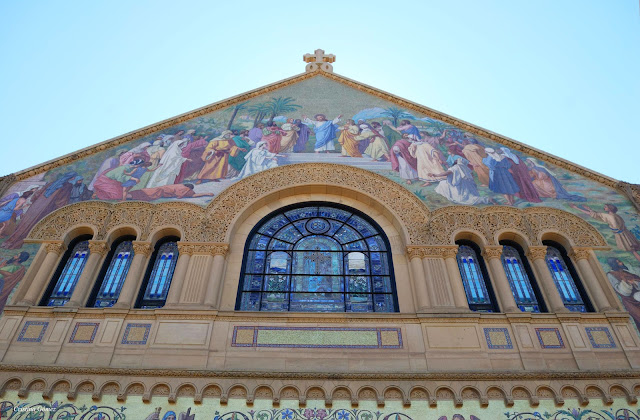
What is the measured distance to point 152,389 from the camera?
7.91 meters

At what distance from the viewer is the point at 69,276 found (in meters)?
9.99

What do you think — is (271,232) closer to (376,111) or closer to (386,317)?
(386,317)

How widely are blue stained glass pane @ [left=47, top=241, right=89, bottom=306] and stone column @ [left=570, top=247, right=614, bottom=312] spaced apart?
900cm

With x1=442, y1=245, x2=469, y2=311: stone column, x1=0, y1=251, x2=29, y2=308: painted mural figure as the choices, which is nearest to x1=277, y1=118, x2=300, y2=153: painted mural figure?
x1=442, y1=245, x2=469, y2=311: stone column

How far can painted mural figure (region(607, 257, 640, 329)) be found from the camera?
930cm

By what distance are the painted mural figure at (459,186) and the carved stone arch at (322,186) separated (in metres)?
0.75

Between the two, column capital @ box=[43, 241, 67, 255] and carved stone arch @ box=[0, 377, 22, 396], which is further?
column capital @ box=[43, 241, 67, 255]

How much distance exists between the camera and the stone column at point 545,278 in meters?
9.39

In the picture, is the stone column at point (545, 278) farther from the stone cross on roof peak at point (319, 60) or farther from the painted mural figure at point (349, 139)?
the stone cross on roof peak at point (319, 60)

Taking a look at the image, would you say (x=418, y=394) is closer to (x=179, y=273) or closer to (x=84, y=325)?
(x=179, y=273)

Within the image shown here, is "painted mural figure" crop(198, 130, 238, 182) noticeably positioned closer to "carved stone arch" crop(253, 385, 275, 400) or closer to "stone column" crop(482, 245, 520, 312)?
"carved stone arch" crop(253, 385, 275, 400)

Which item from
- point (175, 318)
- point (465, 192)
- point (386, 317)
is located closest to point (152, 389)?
point (175, 318)

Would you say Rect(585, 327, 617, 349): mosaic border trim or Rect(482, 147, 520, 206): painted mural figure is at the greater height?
Rect(482, 147, 520, 206): painted mural figure

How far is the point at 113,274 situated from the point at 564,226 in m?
8.49
